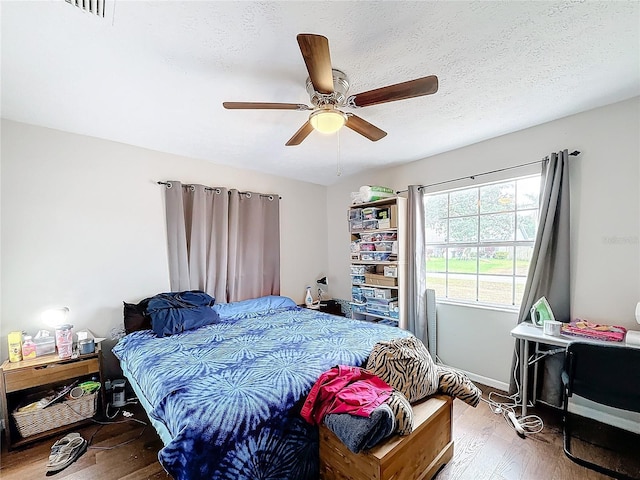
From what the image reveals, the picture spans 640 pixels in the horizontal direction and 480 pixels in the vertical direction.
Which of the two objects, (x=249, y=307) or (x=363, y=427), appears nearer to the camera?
(x=363, y=427)

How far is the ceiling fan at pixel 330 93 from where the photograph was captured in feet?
3.81

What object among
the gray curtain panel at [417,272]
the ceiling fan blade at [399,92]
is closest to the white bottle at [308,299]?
the gray curtain panel at [417,272]

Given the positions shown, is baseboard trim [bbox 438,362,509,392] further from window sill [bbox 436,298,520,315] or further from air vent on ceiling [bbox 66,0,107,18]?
air vent on ceiling [bbox 66,0,107,18]

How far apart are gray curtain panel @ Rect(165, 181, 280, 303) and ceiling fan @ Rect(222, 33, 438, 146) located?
5.75ft

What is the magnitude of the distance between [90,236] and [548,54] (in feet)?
12.2

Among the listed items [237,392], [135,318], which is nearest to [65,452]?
[135,318]

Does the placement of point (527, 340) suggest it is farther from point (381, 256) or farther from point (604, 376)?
point (381, 256)

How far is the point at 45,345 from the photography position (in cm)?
211

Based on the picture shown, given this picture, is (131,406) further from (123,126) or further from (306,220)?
(306,220)

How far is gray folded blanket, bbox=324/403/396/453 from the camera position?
45.9 inches

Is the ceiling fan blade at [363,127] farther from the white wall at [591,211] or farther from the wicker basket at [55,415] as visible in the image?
the wicker basket at [55,415]

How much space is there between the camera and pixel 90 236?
2469mm

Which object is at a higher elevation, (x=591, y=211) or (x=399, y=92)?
(x=399, y=92)

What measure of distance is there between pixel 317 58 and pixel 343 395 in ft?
5.25
